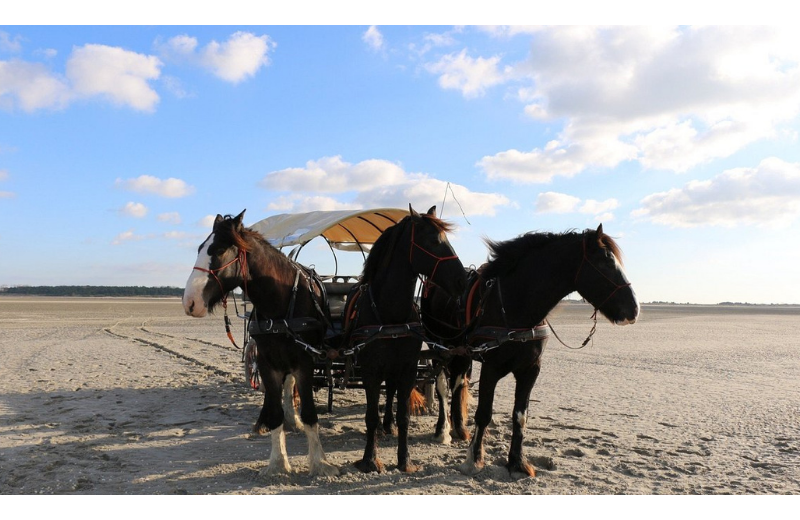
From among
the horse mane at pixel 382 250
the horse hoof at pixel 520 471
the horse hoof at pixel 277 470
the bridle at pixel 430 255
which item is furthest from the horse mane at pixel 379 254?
the horse hoof at pixel 520 471

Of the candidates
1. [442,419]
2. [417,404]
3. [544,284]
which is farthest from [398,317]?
[417,404]

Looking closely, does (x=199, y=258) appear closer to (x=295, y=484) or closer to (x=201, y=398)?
(x=295, y=484)

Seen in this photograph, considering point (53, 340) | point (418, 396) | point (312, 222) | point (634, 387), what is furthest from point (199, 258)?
point (53, 340)

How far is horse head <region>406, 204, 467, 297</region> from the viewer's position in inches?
202

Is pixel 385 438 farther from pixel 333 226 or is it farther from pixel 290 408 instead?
pixel 333 226

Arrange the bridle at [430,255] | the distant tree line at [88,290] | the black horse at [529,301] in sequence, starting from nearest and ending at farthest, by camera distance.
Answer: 1. the bridle at [430,255]
2. the black horse at [529,301]
3. the distant tree line at [88,290]

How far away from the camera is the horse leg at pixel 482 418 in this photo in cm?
561

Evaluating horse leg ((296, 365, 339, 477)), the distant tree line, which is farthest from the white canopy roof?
the distant tree line

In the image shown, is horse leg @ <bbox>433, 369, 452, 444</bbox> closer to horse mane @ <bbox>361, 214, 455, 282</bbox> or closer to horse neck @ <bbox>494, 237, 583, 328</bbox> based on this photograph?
horse neck @ <bbox>494, 237, 583, 328</bbox>

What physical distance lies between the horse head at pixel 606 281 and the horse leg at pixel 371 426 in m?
2.22

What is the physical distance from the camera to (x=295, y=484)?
5375mm

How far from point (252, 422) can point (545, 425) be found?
13.6ft

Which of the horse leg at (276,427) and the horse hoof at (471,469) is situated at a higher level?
the horse leg at (276,427)

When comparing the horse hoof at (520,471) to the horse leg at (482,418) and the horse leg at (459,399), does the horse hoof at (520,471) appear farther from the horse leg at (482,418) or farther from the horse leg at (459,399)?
the horse leg at (459,399)
